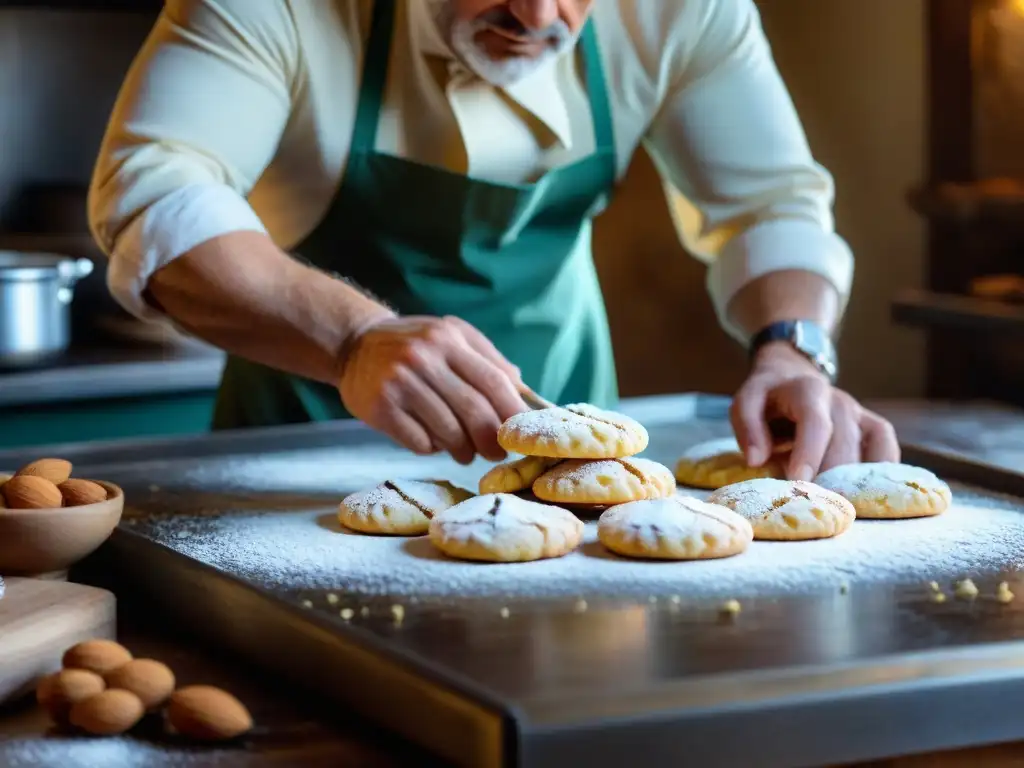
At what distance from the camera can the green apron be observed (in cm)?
195

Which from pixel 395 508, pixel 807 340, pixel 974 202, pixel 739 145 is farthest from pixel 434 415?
pixel 974 202

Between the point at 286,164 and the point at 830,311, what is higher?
the point at 286,164

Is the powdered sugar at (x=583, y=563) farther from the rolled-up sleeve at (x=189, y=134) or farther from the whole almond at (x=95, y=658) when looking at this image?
the rolled-up sleeve at (x=189, y=134)

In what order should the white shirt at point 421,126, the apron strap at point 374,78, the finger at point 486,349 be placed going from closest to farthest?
the finger at point 486,349 → the white shirt at point 421,126 → the apron strap at point 374,78

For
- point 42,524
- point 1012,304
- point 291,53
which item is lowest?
point 1012,304

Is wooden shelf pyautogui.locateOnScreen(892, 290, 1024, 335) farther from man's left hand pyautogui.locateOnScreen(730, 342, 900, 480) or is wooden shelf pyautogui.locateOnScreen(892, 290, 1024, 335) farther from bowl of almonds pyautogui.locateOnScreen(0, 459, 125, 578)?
bowl of almonds pyautogui.locateOnScreen(0, 459, 125, 578)

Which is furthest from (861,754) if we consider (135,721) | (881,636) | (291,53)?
(291,53)

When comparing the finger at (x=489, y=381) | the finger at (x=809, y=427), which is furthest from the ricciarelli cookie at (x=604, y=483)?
the finger at (x=809, y=427)

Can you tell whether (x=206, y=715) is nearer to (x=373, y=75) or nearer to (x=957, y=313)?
(x=373, y=75)

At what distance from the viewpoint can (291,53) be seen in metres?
1.83

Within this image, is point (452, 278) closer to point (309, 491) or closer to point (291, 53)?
point (291, 53)

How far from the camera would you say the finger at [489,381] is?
56.5 inches

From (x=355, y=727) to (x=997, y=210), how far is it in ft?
8.17

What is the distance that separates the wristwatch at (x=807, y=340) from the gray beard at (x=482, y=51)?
1.54 feet
